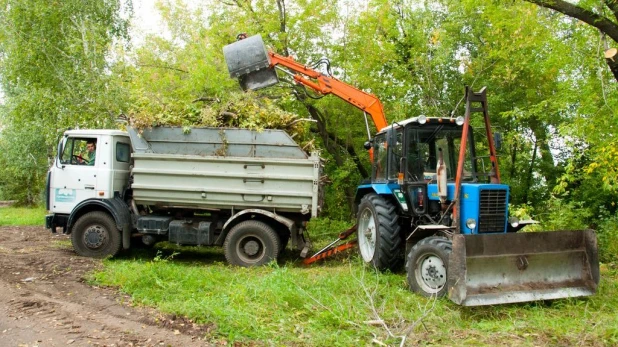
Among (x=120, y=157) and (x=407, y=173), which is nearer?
(x=407, y=173)

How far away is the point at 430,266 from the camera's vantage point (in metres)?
5.66

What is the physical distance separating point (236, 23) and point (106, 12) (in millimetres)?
5345

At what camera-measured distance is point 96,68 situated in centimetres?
1355

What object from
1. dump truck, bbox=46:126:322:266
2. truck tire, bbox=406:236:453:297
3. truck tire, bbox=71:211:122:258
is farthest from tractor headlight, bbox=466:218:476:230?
truck tire, bbox=71:211:122:258

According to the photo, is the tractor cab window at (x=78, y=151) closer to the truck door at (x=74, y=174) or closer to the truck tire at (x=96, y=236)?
the truck door at (x=74, y=174)

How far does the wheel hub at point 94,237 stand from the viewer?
8414 millimetres

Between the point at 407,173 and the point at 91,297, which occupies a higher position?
the point at 407,173

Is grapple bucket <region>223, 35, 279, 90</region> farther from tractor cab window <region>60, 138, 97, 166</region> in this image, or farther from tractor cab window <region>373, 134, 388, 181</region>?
tractor cab window <region>60, 138, 97, 166</region>

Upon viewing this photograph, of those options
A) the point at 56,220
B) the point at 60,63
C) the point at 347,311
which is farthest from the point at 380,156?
the point at 60,63

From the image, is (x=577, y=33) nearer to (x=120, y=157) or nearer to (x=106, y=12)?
(x=120, y=157)

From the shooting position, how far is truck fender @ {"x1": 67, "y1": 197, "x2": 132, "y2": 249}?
8.33 m

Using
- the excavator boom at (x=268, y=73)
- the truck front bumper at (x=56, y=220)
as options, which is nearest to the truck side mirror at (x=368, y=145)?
the excavator boom at (x=268, y=73)

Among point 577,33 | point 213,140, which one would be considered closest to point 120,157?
point 213,140

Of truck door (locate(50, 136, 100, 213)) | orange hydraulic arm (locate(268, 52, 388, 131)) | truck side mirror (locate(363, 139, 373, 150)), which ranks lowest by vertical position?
truck door (locate(50, 136, 100, 213))
